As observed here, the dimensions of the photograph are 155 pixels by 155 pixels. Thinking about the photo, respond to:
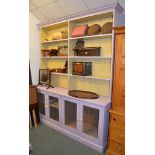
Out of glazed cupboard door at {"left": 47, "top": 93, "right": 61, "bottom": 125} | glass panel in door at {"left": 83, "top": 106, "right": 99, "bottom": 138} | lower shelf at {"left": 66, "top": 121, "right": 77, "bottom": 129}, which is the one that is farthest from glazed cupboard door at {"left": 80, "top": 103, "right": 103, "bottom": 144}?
glazed cupboard door at {"left": 47, "top": 93, "right": 61, "bottom": 125}

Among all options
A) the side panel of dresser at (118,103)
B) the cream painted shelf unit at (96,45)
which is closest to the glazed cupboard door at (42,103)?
the cream painted shelf unit at (96,45)

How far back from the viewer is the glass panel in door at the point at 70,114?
2.62m

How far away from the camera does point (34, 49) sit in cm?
346

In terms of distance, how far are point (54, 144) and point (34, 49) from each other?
2145 mm

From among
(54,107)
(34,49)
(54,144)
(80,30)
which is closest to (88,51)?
(80,30)

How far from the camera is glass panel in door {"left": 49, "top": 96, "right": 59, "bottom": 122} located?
293 cm

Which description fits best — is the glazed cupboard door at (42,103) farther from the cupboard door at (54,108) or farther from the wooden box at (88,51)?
the wooden box at (88,51)

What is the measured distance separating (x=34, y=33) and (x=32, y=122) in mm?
1998

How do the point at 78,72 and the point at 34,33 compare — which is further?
the point at 34,33

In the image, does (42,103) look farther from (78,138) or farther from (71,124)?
(78,138)

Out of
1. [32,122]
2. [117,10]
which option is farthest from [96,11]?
[32,122]

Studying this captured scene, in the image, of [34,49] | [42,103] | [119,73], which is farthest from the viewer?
[34,49]
